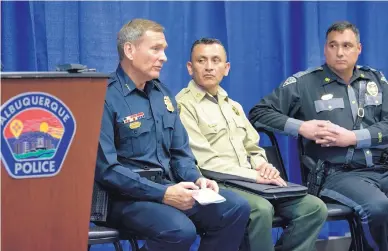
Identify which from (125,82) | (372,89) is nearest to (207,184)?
(125,82)

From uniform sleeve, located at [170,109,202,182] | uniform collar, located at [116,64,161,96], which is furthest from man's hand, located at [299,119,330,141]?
uniform collar, located at [116,64,161,96]

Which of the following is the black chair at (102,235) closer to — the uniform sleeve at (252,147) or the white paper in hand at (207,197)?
the white paper in hand at (207,197)

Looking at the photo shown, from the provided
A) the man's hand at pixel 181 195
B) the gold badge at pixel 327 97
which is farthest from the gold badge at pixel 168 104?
the gold badge at pixel 327 97

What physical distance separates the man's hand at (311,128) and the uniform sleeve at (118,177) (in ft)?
3.78

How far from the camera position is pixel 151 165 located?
3.29m

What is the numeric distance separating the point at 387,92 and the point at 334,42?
0.44m

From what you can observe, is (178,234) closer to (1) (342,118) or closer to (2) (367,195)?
(2) (367,195)

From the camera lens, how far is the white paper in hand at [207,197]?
298cm

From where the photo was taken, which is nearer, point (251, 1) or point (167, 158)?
point (167, 158)

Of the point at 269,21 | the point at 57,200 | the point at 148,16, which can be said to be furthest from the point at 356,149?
the point at 57,200

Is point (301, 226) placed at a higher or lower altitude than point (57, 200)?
lower

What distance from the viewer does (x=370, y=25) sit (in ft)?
16.1

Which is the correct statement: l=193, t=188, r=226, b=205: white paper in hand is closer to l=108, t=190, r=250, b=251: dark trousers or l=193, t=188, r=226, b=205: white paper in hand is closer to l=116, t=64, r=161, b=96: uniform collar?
l=108, t=190, r=250, b=251: dark trousers

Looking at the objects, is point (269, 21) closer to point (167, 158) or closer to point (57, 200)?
point (167, 158)
